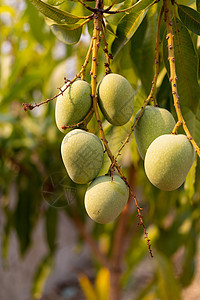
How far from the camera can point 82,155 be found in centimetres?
40

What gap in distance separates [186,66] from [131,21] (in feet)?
0.35

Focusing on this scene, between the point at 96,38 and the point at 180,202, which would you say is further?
the point at 180,202

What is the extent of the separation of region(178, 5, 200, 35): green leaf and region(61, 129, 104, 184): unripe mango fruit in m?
0.20

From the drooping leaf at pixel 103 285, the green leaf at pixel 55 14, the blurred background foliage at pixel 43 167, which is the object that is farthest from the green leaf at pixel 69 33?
the drooping leaf at pixel 103 285

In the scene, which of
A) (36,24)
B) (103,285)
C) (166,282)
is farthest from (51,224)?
(36,24)

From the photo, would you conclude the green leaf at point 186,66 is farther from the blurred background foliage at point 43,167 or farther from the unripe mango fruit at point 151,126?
the blurred background foliage at point 43,167

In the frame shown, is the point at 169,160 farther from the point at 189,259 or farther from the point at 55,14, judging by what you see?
the point at 189,259

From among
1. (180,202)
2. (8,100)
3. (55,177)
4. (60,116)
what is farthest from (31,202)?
(60,116)

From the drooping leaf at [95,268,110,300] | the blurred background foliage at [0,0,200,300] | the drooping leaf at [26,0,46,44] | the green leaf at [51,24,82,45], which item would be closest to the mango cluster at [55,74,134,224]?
the green leaf at [51,24,82,45]

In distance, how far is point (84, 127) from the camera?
17.3 inches

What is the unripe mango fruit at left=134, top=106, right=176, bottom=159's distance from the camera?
0.42 meters

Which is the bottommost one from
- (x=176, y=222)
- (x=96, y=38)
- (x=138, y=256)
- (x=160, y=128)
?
(x=138, y=256)

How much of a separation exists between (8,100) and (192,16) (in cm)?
109

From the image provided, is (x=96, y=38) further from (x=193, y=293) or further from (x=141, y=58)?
(x=193, y=293)
